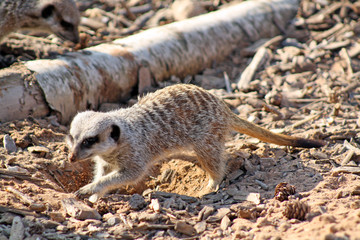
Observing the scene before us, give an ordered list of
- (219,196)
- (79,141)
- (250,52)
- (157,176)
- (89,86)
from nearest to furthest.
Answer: (79,141)
(219,196)
(157,176)
(89,86)
(250,52)

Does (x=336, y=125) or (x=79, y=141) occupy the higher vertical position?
(x=79, y=141)

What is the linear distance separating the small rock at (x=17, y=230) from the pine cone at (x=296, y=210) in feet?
5.53

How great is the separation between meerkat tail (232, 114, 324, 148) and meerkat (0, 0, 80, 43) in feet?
8.93

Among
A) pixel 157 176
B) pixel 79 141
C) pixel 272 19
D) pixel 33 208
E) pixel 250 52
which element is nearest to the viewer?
pixel 33 208

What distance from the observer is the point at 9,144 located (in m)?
3.46

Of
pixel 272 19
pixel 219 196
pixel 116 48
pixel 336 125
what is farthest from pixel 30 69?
pixel 272 19

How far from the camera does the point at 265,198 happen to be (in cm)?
308

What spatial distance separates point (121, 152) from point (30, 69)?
142 centimetres

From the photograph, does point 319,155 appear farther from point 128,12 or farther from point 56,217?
point 128,12

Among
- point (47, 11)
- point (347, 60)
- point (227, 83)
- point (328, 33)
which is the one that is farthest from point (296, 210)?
point (328, 33)

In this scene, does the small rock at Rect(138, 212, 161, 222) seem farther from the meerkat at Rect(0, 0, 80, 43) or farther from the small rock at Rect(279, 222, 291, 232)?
the meerkat at Rect(0, 0, 80, 43)

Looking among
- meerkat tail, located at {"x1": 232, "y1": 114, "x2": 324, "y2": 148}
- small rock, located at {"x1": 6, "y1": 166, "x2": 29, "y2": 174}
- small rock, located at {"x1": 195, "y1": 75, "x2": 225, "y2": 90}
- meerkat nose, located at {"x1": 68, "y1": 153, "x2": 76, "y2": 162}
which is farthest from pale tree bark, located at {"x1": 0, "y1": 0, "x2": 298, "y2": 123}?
meerkat tail, located at {"x1": 232, "y1": 114, "x2": 324, "y2": 148}

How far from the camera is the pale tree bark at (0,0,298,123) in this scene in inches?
156

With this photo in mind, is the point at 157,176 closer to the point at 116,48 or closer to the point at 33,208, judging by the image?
the point at 33,208
